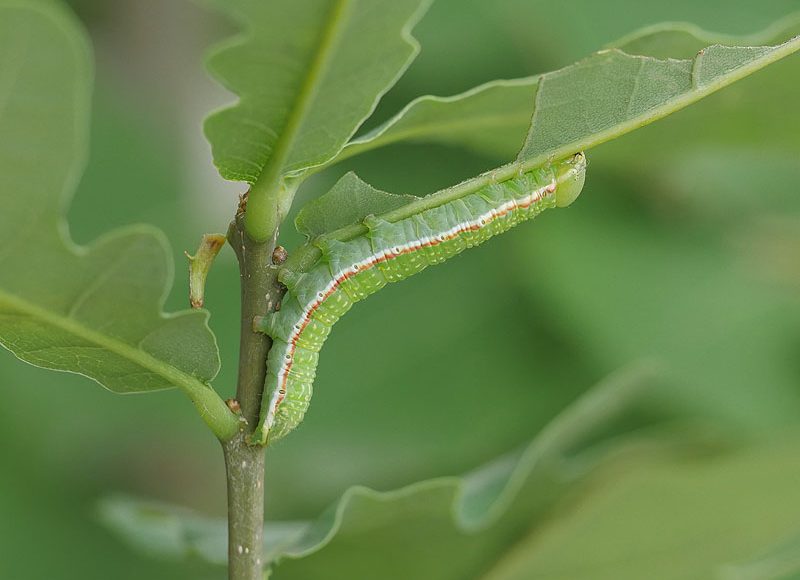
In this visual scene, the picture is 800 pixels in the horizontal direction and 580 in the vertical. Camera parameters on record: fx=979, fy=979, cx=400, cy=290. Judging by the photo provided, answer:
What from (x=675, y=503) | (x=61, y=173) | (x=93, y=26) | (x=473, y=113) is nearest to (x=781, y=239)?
(x=675, y=503)

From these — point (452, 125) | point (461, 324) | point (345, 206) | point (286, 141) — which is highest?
point (461, 324)

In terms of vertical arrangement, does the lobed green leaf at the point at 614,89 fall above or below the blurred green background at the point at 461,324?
below

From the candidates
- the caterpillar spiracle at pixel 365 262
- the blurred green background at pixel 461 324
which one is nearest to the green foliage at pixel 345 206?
the caterpillar spiracle at pixel 365 262

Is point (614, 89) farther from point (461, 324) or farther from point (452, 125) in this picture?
point (461, 324)

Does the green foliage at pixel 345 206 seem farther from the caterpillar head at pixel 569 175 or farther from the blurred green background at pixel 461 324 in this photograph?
the blurred green background at pixel 461 324

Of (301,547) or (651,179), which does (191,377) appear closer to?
(301,547)

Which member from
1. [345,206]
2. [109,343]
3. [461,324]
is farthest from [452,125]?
[461,324]
